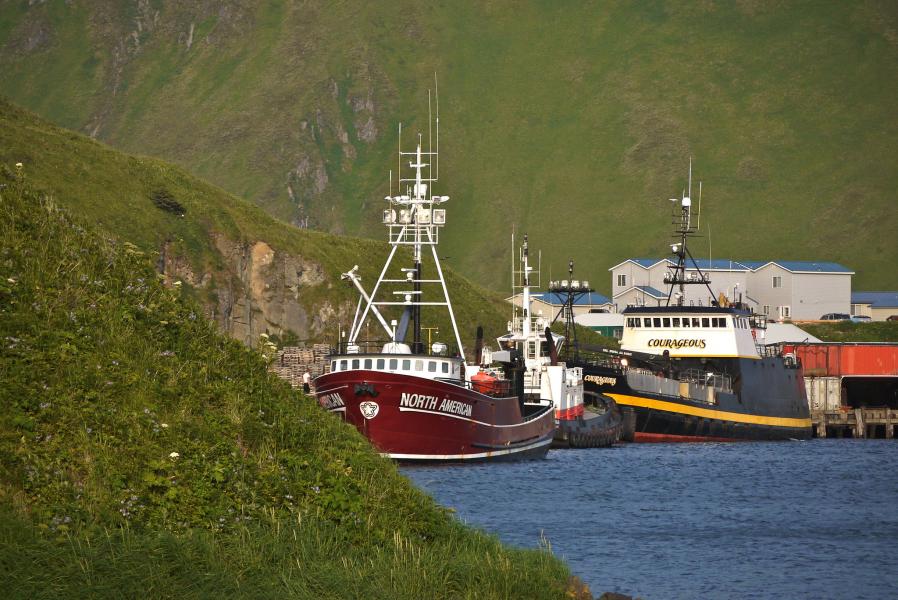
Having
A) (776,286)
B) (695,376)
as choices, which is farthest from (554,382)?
(776,286)

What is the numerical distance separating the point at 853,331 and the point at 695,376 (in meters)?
68.7

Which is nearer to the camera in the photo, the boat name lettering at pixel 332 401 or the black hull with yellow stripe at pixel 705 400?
the boat name lettering at pixel 332 401

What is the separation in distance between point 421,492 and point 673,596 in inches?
357

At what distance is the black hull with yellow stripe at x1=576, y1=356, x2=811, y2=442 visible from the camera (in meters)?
80.9

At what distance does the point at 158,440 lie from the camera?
20.2 m

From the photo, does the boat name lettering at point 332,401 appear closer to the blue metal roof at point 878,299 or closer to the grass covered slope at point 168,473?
the grass covered slope at point 168,473

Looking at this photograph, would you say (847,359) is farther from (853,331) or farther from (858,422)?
(853,331)

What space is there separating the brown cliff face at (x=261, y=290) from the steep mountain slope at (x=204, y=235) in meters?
0.07

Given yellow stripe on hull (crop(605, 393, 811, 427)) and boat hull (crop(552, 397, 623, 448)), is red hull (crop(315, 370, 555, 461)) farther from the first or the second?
yellow stripe on hull (crop(605, 393, 811, 427))

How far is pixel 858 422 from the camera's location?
98625 mm

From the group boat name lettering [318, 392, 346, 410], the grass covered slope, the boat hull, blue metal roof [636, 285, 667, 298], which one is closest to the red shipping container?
the boat hull

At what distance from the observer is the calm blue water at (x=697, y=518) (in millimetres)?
32156

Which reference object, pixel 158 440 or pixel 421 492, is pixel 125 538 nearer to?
pixel 158 440

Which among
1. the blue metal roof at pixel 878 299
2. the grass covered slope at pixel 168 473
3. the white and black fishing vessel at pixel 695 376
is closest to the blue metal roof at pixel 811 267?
the blue metal roof at pixel 878 299
